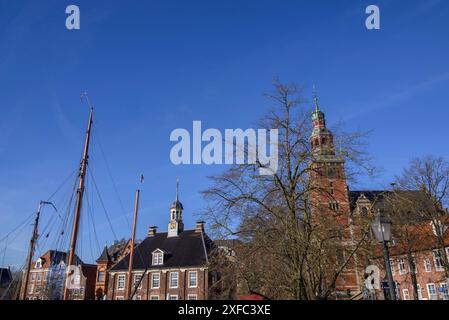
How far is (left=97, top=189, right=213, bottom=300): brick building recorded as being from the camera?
52.7m

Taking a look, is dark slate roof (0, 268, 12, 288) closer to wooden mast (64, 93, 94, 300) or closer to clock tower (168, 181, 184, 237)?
clock tower (168, 181, 184, 237)

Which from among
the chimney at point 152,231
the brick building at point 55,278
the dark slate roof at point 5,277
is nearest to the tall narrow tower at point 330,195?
the chimney at point 152,231

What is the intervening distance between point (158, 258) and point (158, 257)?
0.51ft

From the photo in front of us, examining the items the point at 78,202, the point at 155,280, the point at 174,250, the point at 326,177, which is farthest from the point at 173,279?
the point at 326,177

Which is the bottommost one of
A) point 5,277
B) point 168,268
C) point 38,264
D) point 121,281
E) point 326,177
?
point 121,281

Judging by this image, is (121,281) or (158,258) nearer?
(158,258)

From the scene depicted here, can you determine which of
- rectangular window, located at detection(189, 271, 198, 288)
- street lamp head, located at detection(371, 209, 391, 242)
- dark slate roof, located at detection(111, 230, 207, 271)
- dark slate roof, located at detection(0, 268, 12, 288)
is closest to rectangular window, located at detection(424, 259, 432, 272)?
dark slate roof, located at detection(111, 230, 207, 271)

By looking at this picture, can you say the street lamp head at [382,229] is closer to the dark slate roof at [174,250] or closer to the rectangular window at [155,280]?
the dark slate roof at [174,250]

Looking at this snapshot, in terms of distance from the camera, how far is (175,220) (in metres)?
62.5

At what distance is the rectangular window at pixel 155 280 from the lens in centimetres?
5462

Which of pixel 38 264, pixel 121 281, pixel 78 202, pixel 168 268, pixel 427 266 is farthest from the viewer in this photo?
pixel 38 264

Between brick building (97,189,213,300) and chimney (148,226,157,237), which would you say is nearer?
brick building (97,189,213,300)

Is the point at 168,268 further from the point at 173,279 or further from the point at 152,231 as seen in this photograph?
the point at 152,231

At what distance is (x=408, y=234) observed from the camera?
3334 cm
